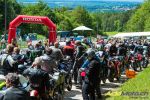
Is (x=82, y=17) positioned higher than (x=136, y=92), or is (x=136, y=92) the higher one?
(x=136, y=92)

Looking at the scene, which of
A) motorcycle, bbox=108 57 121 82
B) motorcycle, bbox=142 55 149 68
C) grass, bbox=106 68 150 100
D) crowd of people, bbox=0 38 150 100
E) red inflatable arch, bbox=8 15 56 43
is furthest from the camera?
red inflatable arch, bbox=8 15 56 43

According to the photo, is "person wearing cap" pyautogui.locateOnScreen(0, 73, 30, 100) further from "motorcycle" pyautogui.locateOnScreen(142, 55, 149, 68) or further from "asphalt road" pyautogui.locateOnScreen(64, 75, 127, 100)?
"motorcycle" pyautogui.locateOnScreen(142, 55, 149, 68)

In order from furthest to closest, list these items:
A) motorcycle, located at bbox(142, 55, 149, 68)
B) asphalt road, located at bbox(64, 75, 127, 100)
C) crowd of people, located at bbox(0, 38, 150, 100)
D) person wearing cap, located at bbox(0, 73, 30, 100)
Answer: motorcycle, located at bbox(142, 55, 149, 68)
asphalt road, located at bbox(64, 75, 127, 100)
crowd of people, located at bbox(0, 38, 150, 100)
person wearing cap, located at bbox(0, 73, 30, 100)

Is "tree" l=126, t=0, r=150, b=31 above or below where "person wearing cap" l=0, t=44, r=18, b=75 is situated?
below

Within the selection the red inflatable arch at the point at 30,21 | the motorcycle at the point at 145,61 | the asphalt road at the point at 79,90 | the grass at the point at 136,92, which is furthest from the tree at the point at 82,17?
the grass at the point at 136,92

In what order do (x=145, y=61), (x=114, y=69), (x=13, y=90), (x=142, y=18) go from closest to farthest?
(x=13, y=90)
(x=114, y=69)
(x=145, y=61)
(x=142, y=18)

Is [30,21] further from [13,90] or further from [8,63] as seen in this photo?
[13,90]

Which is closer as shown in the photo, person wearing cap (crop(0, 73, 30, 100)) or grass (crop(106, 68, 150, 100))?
person wearing cap (crop(0, 73, 30, 100))

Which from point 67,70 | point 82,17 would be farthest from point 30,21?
point 82,17

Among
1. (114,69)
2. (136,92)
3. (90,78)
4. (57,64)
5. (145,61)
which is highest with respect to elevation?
(90,78)

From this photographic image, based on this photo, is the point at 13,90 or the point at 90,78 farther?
the point at 90,78

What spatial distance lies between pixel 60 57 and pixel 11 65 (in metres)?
3.27

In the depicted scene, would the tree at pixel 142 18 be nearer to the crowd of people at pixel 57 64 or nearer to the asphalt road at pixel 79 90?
the crowd of people at pixel 57 64

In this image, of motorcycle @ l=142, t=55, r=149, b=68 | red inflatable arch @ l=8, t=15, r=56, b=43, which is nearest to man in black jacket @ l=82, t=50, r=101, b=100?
motorcycle @ l=142, t=55, r=149, b=68
